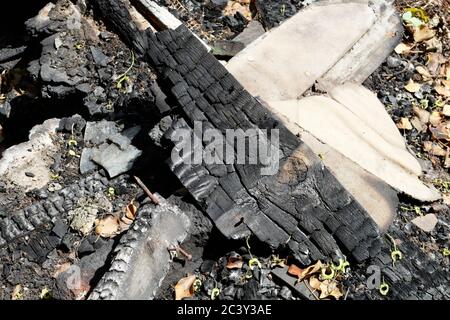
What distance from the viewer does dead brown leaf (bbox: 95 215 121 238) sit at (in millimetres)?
4391

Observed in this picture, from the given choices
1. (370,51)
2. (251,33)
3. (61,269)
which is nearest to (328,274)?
(61,269)

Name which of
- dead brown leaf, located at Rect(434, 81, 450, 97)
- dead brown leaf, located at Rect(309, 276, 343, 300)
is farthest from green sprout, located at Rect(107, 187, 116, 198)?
dead brown leaf, located at Rect(434, 81, 450, 97)

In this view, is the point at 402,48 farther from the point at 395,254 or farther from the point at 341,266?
the point at 341,266

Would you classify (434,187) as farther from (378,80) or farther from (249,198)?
(249,198)

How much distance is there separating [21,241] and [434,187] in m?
3.53

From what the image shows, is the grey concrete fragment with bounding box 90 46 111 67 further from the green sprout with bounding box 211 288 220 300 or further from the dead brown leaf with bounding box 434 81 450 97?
the dead brown leaf with bounding box 434 81 450 97

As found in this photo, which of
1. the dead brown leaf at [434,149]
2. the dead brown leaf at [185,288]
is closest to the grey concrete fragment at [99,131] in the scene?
the dead brown leaf at [185,288]

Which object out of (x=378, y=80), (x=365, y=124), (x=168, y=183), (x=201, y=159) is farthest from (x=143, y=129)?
(x=378, y=80)

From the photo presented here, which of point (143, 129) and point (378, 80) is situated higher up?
point (143, 129)

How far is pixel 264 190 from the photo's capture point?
12.3 feet

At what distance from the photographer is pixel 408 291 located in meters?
3.65

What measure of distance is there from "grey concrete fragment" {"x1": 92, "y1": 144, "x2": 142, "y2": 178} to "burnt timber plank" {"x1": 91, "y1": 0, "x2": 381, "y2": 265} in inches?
32.1
